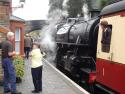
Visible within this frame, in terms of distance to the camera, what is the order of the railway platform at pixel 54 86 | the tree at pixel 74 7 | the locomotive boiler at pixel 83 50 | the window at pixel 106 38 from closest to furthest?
the window at pixel 106 38 < the railway platform at pixel 54 86 < the locomotive boiler at pixel 83 50 < the tree at pixel 74 7

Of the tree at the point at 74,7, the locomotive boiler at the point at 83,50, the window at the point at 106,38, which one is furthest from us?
the tree at the point at 74,7

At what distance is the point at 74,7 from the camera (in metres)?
64.9

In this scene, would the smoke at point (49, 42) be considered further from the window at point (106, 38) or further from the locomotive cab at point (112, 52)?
the window at point (106, 38)

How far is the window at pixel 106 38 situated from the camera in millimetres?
10938

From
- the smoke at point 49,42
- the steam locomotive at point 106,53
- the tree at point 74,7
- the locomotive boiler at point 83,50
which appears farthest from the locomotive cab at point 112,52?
the tree at point 74,7

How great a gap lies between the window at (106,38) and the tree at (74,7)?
51229 millimetres

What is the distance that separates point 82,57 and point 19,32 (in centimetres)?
851

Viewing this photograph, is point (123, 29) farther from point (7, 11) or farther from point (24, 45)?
point (24, 45)

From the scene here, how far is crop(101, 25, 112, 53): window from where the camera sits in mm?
10938

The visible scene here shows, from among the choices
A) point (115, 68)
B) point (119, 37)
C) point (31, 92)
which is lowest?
point (31, 92)

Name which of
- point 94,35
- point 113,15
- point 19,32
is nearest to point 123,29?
point 113,15

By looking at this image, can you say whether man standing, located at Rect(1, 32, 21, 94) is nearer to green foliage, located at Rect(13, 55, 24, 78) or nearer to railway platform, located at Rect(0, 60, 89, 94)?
railway platform, located at Rect(0, 60, 89, 94)

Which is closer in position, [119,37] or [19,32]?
[119,37]

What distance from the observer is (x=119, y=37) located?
996 cm
